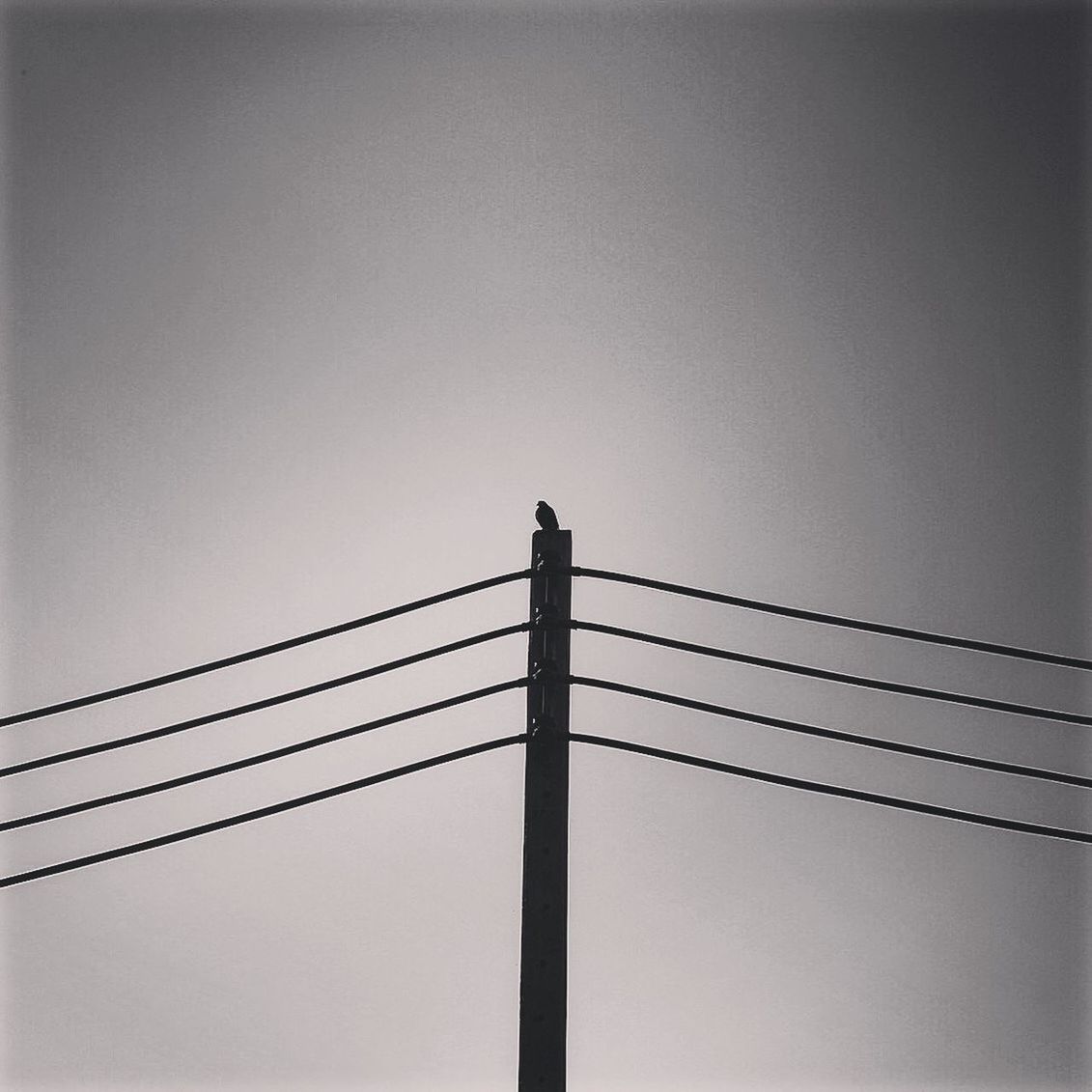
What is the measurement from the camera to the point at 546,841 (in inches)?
60.1

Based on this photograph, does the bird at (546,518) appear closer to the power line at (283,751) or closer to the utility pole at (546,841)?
the utility pole at (546,841)

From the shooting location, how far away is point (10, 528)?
2.95 meters

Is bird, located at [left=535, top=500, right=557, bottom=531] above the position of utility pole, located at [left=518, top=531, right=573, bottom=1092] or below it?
above

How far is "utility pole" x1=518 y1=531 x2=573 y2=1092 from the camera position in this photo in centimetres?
150

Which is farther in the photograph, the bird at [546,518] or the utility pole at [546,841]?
the bird at [546,518]

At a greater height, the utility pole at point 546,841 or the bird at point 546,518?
the bird at point 546,518

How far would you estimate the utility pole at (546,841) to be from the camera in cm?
150

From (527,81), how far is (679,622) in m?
1.37

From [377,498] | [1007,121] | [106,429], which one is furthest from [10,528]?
[1007,121]

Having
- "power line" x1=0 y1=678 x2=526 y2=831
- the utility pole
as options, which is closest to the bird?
the utility pole

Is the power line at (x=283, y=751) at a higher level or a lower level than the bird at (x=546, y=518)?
lower

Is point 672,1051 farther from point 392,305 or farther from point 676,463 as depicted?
point 392,305

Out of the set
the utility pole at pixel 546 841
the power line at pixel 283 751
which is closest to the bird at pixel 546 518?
the utility pole at pixel 546 841

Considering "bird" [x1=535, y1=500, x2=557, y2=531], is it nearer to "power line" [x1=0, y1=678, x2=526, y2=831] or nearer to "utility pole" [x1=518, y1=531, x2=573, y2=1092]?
"utility pole" [x1=518, y1=531, x2=573, y2=1092]
